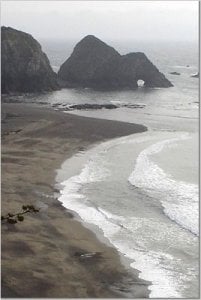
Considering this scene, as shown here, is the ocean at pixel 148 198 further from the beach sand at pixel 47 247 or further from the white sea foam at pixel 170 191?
the beach sand at pixel 47 247

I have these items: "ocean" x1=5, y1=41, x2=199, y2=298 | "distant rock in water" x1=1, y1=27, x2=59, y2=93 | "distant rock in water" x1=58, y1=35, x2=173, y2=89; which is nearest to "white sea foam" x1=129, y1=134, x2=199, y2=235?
"ocean" x1=5, y1=41, x2=199, y2=298

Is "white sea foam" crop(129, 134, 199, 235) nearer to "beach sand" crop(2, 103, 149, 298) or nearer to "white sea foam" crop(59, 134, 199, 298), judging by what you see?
"white sea foam" crop(59, 134, 199, 298)

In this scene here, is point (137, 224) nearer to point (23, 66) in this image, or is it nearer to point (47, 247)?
point (47, 247)

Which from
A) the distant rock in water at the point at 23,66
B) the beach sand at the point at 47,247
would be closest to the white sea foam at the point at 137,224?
the beach sand at the point at 47,247

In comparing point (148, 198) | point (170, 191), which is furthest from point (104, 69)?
point (148, 198)

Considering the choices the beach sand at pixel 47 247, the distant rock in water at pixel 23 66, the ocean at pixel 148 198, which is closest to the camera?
the beach sand at pixel 47 247
